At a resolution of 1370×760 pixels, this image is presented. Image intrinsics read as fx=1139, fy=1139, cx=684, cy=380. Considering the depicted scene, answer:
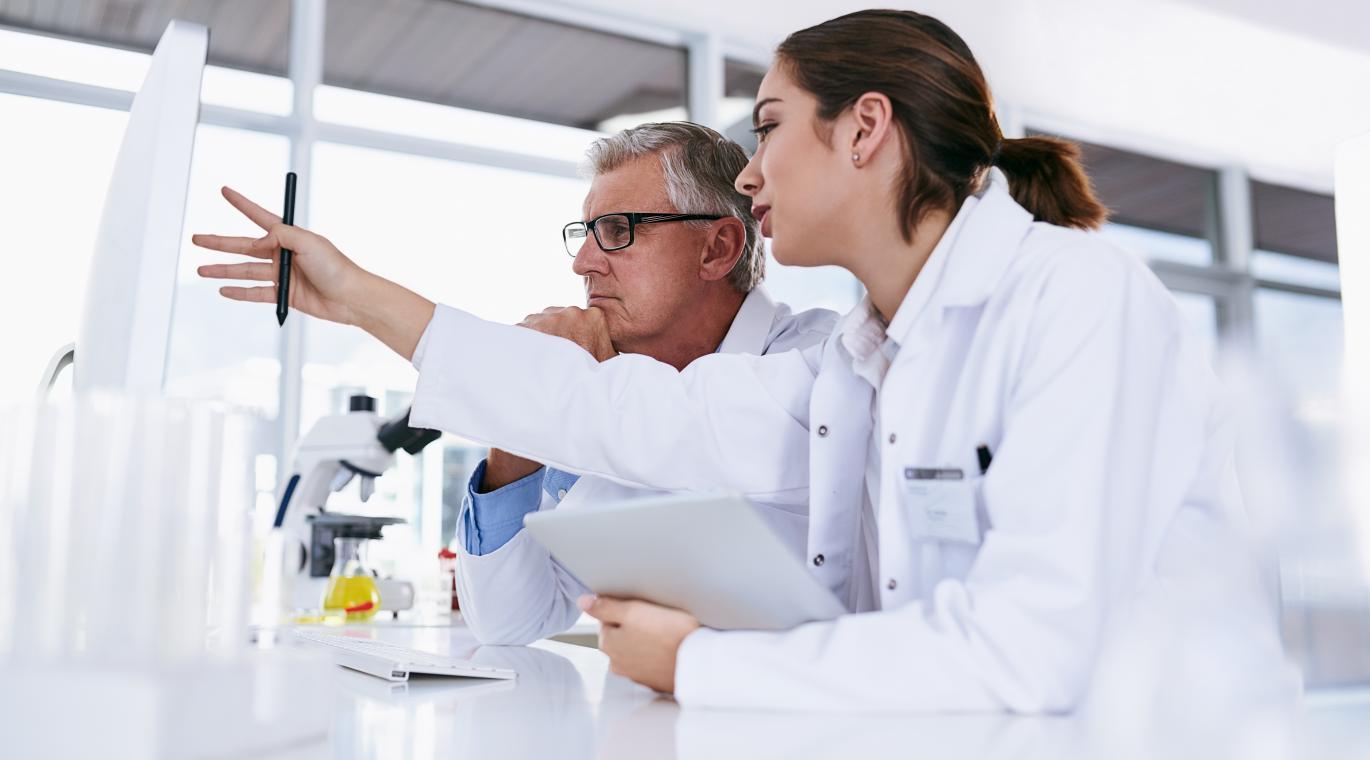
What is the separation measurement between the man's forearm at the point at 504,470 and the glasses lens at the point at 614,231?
45cm

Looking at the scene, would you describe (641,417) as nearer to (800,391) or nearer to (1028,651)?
(800,391)

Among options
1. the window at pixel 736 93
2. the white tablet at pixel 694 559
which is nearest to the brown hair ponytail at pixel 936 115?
the white tablet at pixel 694 559

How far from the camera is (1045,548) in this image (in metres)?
0.97

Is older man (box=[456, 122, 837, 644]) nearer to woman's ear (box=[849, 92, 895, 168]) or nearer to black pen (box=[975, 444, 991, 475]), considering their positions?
woman's ear (box=[849, 92, 895, 168])

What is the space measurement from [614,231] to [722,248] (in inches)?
8.1

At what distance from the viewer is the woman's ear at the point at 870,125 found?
1325mm

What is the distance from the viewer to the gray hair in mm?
2109

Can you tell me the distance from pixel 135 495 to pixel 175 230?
199 millimetres

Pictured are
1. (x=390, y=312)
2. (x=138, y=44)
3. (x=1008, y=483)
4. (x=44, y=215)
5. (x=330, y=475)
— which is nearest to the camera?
(x=1008, y=483)

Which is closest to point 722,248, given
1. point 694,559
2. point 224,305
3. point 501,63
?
point 694,559

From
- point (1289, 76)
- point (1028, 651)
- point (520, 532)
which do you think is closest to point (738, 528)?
point (1028, 651)

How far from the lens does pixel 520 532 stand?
1.85 metres

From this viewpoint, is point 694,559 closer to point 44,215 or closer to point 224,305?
point 224,305

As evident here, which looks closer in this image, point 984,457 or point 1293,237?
point 984,457
